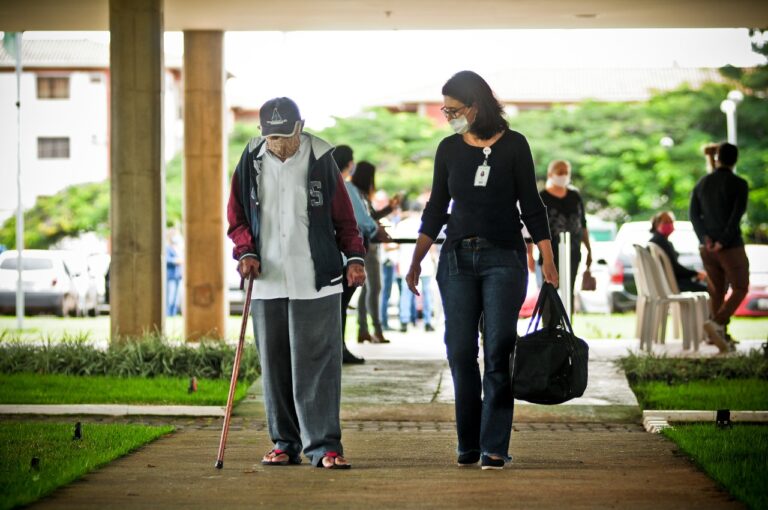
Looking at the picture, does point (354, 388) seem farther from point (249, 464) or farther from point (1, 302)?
point (1, 302)

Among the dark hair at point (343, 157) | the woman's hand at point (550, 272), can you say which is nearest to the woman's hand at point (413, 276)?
the woman's hand at point (550, 272)

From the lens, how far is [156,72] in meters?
15.9

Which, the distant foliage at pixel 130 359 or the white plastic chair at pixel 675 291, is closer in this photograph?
the distant foliage at pixel 130 359

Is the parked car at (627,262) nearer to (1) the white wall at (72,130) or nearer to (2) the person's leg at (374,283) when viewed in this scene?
(2) the person's leg at (374,283)

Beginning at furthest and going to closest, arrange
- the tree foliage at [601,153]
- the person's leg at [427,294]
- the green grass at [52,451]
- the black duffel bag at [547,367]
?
the tree foliage at [601,153], the person's leg at [427,294], the black duffel bag at [547,367], the green grass at [52,451]

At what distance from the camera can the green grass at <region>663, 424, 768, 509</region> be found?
692cm

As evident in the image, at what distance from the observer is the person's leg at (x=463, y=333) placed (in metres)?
7.84

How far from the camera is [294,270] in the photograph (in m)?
7.93

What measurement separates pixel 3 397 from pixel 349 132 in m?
46.6

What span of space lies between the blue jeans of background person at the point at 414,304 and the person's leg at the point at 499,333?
12.6 m

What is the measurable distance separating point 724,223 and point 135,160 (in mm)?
6617

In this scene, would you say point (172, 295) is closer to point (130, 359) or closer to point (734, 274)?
point (130, 359)

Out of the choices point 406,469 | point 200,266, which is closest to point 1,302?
point 200,266

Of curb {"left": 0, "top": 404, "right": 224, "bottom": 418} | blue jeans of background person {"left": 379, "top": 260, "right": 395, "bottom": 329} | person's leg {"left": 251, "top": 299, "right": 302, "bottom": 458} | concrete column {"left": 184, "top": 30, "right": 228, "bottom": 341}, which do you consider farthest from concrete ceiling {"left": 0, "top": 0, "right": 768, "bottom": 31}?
person's leg {"left": 251, "top": 299, "right": 302, "bottom": 458}
